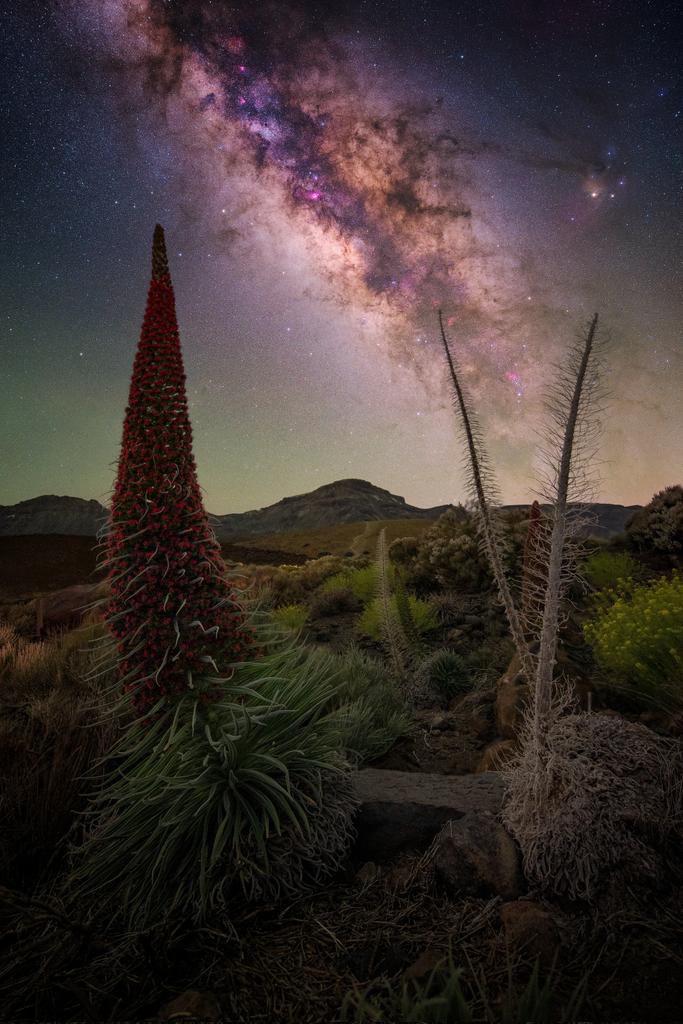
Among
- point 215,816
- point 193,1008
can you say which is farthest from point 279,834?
point 193,1008

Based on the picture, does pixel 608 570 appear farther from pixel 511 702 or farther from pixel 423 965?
pixel 423 965

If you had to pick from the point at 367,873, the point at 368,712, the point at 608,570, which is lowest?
the point at 367,873

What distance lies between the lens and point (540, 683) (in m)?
2.38

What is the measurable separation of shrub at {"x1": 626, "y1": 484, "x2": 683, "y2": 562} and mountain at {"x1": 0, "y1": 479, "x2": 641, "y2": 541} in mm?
28617

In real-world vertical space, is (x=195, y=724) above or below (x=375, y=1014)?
above

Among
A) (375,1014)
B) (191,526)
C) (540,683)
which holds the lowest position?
(375,1014)

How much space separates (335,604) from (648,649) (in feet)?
20.5

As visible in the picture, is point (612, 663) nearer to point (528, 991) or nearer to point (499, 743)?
point (499, 743)

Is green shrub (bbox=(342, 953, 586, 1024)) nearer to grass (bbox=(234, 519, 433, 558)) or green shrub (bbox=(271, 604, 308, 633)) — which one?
green shrub (bbox=(271, 604, 308, 633))

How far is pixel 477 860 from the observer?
2252mm

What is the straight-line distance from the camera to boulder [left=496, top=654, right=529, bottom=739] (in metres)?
4.08

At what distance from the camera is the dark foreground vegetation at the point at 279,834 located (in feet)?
5.42

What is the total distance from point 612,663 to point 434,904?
3.23m

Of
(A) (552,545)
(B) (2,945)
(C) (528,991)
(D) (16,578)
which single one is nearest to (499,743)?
(A) (552,545)
